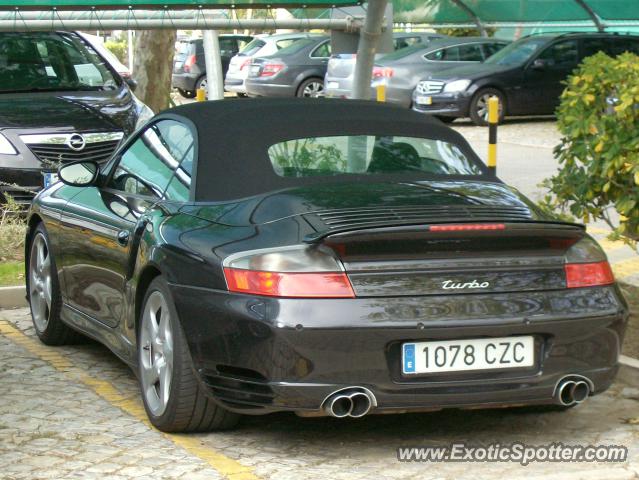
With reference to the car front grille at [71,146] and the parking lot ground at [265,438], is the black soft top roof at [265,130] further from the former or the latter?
the car front grille at [71,146]

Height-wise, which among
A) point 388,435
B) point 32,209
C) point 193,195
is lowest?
point 388,435

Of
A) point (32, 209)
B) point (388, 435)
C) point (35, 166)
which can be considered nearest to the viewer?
point (388, 435)

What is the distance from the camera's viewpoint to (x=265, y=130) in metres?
6.21

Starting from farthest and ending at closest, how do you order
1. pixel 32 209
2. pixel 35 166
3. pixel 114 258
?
pixel 35 166, pixel 32 209, pixel 114 258

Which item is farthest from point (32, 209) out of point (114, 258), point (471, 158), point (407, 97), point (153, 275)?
point (407, 97)

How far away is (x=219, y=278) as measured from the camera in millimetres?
5410

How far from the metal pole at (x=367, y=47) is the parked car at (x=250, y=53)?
64.8 ft

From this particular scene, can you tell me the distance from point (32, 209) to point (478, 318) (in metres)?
3.64

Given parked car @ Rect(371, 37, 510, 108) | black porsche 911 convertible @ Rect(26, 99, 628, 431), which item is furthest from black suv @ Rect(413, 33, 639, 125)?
black porsche 911 convertible @ Rect(26, 99, 628, 431)

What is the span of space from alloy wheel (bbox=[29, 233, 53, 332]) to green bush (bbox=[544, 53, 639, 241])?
3.13m

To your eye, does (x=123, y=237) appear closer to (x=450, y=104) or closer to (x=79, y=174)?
(x=79, y=174)

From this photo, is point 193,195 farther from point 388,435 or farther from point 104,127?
point 104,127

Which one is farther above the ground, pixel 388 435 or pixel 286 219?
pixel 286 219
